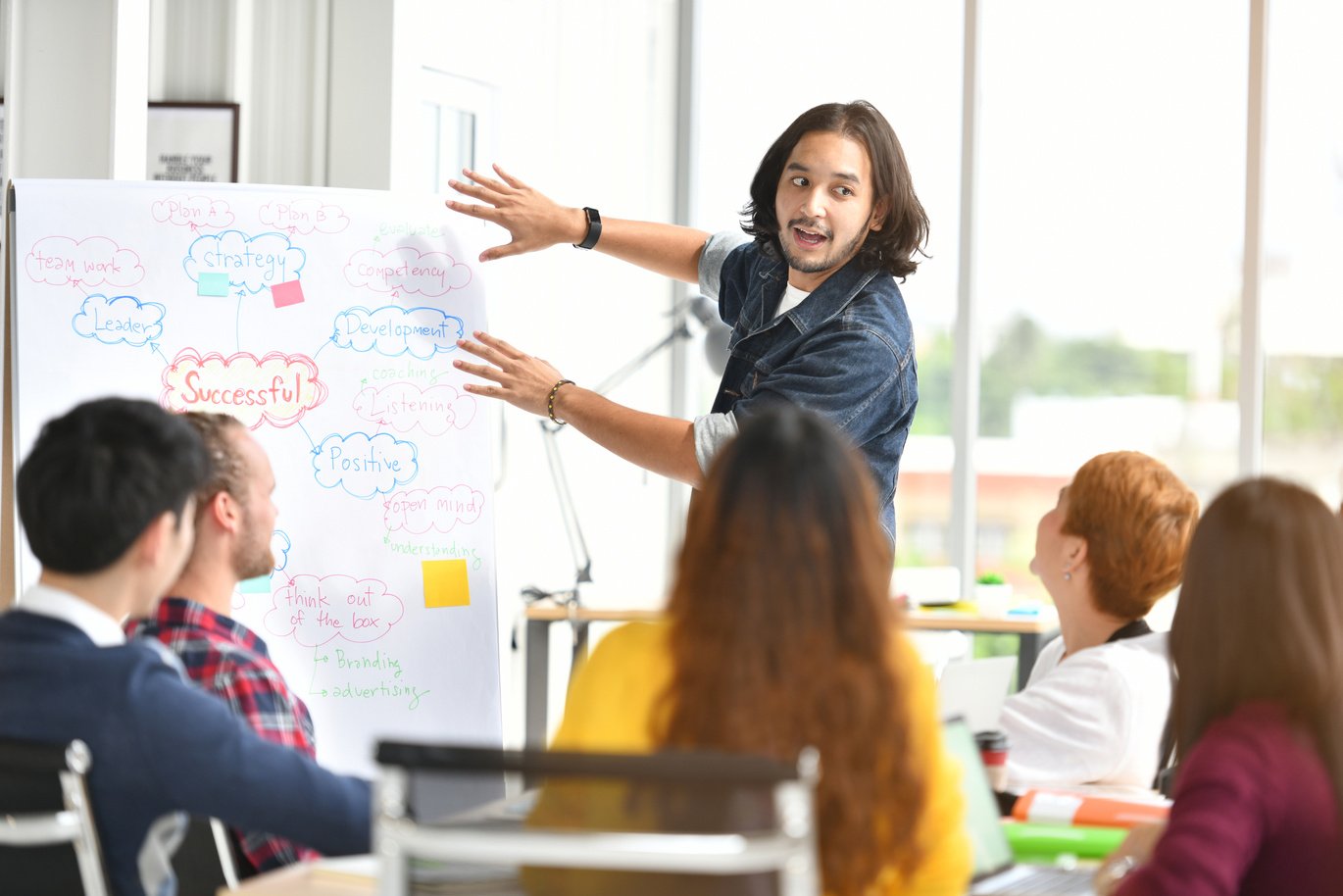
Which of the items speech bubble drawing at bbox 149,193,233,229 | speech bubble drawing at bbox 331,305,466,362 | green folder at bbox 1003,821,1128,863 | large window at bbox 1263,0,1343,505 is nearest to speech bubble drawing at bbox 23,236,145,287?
speech bubble drawing at bbox 149,193,233,229

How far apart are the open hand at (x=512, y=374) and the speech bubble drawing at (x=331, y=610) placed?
442 mm

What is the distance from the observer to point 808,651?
3.90ft

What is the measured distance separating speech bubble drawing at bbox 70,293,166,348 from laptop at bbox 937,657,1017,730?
5.30ft

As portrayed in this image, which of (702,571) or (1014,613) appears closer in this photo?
(702,571)

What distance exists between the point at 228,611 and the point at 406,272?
1.12 metres

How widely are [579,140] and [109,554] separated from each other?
370 cm

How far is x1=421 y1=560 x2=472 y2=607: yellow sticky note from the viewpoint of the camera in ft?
9.32

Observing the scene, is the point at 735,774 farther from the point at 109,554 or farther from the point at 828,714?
the point at 109,554

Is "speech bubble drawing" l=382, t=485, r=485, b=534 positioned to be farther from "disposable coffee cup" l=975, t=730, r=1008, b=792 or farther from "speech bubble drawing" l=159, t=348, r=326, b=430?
"disposable coffee cup" l=975, t=730, r=1008, b=792

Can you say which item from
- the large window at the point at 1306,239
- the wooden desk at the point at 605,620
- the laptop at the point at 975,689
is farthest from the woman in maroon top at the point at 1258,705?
the large window at the point at 1306,239

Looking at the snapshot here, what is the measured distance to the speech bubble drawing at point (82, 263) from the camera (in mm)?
2738

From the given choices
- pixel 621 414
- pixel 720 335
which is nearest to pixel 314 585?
pixel 621 414

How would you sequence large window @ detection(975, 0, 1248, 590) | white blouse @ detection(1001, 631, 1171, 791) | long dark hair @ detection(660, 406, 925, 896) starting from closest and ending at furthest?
long dark hair @ detection(660, 406, 925, 896), white blouse @ detection(1001, 631, 1171, 791), large window @ detection(975, 0, 1248, 590)

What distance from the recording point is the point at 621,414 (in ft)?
9.16
